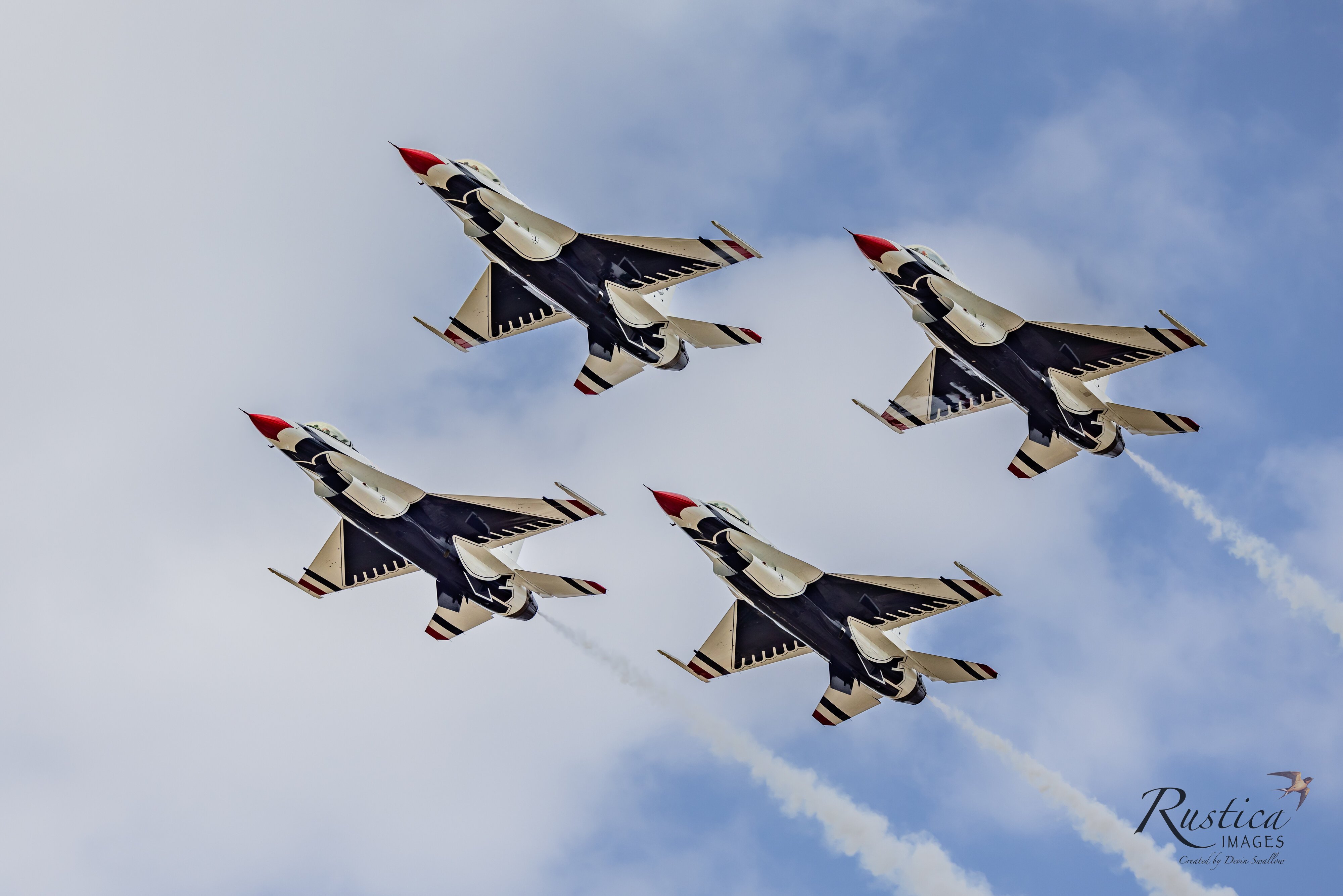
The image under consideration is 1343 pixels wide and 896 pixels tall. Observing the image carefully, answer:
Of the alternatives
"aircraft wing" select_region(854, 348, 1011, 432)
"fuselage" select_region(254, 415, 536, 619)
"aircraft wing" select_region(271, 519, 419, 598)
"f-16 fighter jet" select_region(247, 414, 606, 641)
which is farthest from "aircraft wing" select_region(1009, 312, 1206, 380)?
"aircraft wing" select_region(271, 519, 419, 598)

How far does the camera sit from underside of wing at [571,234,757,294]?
8012cm

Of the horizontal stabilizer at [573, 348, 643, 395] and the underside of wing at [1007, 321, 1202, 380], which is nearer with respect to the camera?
the underside of wing at [1007, 321, 1202, 380]

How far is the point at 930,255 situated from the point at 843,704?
18430 mm

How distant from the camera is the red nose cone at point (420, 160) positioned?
78.4 metres

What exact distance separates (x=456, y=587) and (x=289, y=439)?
28.8 ft

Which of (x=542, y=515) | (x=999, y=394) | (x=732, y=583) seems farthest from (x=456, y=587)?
(x=999, y=394)

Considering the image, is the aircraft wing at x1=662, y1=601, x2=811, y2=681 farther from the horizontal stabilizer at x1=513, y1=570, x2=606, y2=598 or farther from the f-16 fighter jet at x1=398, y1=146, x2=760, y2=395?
the f-16 fighter jet at x1=398, y1=146, x2=760, y2=395

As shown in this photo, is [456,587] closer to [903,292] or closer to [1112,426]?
[903,292]

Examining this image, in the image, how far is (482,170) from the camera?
8006cm

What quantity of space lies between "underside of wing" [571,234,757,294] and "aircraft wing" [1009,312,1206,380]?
40.1ft

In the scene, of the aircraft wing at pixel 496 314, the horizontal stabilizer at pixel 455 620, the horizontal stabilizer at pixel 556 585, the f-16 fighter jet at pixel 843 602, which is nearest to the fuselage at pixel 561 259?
the aircraft wing at pixel 496 314

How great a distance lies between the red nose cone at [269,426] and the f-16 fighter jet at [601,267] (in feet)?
35.4

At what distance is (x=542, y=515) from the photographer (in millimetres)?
78188

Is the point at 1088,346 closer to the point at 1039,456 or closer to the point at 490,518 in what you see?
the point at 1039,456
